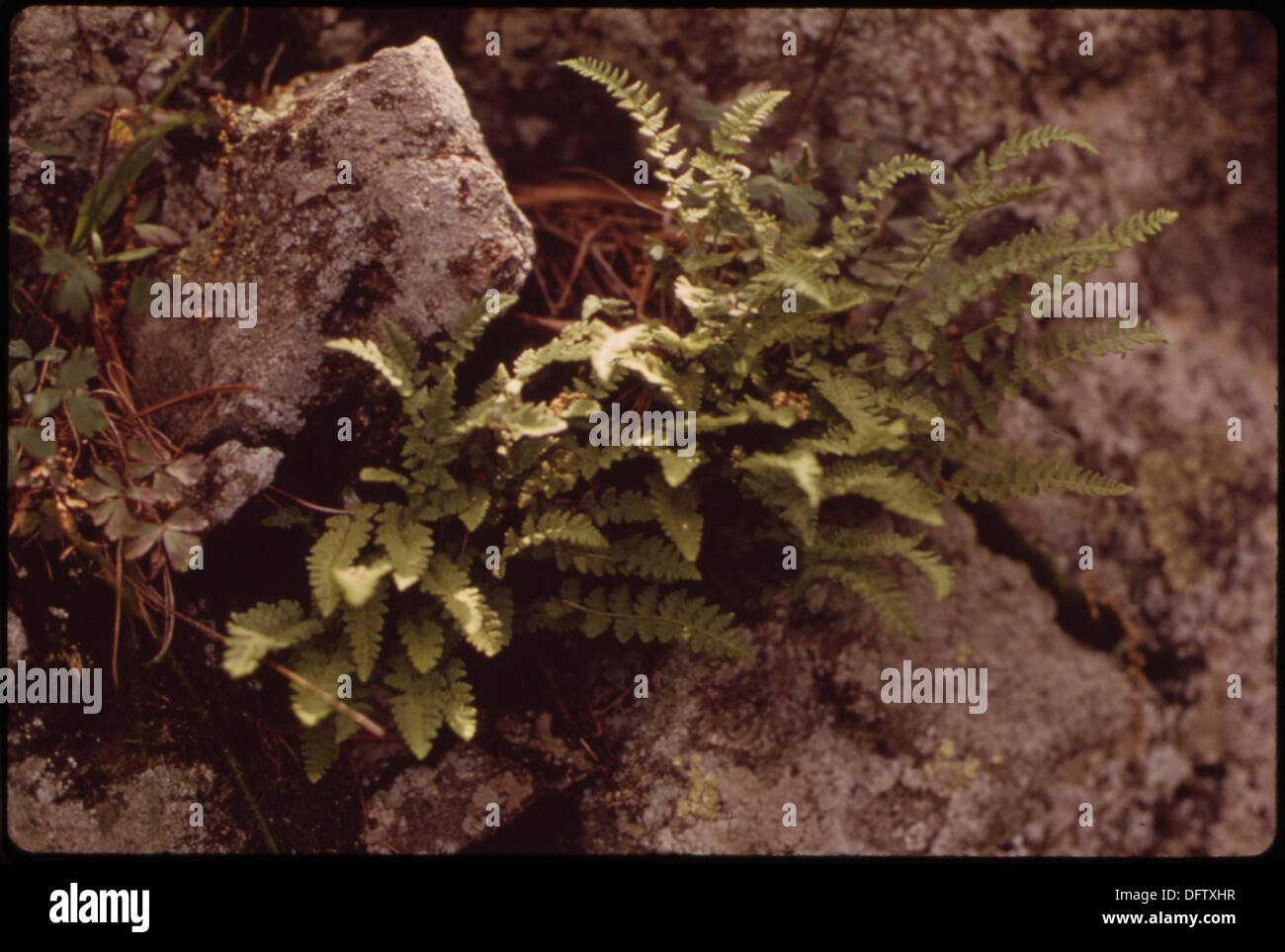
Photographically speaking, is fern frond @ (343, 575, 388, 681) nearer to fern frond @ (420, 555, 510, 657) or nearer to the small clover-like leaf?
fern frond @ (420, 555, 510, 657)

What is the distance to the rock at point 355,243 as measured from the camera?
3.57m

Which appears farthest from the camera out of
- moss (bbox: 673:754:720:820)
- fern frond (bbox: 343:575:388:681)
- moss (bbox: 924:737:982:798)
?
moss (bbox: 924:737:982:798)

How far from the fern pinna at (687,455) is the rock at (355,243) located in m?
0.26

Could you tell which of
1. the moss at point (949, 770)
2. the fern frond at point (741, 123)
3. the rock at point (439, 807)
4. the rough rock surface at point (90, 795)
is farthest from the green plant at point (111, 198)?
the moss at point (949, 770)

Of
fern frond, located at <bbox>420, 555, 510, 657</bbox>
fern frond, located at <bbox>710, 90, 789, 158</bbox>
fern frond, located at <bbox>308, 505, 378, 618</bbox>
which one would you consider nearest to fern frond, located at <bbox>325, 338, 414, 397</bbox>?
fern frond, located at <bbox>308, 505, 378, 618</bbox>

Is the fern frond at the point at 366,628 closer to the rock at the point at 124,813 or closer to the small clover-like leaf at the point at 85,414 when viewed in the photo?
the rock at the point at 124,813

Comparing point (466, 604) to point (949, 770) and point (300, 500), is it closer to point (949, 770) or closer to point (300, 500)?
point (300, 500)

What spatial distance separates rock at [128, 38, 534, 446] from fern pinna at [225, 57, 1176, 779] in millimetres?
264

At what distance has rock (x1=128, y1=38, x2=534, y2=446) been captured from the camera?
357 cm

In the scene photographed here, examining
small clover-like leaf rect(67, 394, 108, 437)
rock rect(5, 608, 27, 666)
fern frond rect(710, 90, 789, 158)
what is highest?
fern frond rect(710, 90, 789, 158)

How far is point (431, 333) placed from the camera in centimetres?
358

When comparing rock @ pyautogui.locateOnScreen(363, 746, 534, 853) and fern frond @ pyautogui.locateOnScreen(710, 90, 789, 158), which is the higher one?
fern frond @ pyautogui.locateOnScreen(710, 90, 789, 158)

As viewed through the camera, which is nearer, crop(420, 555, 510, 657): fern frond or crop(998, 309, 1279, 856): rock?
crop(420, 555, 510, 657): fern frond
